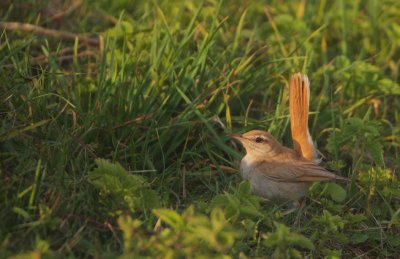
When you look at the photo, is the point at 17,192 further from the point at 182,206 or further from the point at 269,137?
the point at 269,137

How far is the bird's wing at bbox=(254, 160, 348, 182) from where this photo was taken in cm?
567

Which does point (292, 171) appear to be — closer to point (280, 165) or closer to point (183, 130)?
point (280, 165)

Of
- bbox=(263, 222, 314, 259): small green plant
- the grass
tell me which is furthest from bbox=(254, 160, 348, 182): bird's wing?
bbox=(263, 222, 314, 259): small green plant

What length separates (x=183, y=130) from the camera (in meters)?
5.98

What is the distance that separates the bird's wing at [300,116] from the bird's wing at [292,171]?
0.25 metres

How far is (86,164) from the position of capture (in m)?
5.22

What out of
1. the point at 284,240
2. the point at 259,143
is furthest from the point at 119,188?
the point at 259,143

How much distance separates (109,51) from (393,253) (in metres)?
2.85

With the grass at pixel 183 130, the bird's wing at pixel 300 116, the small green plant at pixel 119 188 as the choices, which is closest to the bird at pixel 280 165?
the bird's wing at pixel 300 116

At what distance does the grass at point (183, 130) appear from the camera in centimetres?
461

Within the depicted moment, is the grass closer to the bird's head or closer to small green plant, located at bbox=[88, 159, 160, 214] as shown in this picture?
small green plant, located at bbox=[88, 159, 160, 214]

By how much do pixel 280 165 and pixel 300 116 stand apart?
476mm

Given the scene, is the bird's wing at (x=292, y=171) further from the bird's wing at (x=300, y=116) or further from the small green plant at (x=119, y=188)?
the small green plant at (x=119, y=188)

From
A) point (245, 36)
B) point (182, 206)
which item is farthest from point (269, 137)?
point (245, 36)
